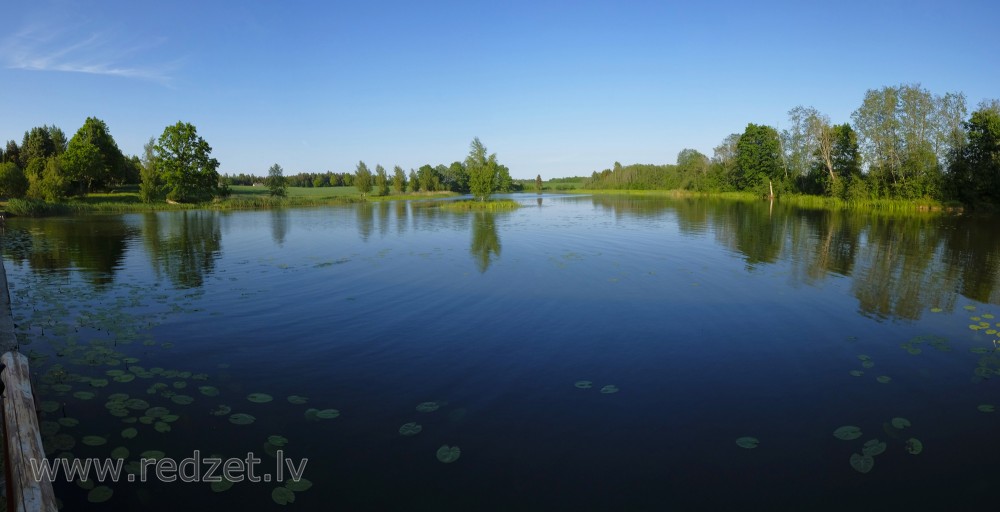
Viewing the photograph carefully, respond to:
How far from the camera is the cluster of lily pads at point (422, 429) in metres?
5.32

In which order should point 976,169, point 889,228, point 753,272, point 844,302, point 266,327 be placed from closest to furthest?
point 266,327
point 844,302
point 753,272
point 889,228
point 976,169

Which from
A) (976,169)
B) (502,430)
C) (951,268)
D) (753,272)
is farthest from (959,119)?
(502,430)

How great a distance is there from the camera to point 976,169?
4116cm

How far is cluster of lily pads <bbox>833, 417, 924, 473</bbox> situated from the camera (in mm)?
5207

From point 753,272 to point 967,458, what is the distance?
11228 millimetres

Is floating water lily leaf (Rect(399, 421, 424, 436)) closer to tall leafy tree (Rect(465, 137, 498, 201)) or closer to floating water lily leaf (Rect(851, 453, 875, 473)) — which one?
floating water lily leaf (Rect(851, 453, 875, 473))

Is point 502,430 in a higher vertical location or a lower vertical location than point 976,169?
lower

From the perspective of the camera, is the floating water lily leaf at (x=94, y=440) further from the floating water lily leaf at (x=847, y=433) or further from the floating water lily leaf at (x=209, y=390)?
the floating water lily leaf at (x=847, y=433)

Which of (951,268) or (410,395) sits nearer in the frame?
(410,395)

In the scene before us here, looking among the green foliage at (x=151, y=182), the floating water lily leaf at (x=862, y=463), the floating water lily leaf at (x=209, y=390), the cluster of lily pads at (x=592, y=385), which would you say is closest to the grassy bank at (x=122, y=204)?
the green foliage at (x=151, y=182)

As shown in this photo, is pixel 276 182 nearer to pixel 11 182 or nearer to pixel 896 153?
pixel 11 182

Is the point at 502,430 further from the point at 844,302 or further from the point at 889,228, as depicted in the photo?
the point at 889,228

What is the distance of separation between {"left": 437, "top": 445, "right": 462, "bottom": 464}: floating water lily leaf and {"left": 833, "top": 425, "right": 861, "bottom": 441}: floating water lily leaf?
4.43 metres

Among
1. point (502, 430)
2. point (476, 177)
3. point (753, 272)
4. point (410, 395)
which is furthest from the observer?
point (476, 177)
